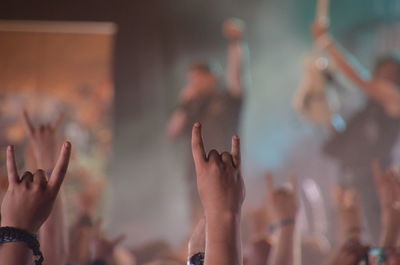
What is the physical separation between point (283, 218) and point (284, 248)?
0.36ft

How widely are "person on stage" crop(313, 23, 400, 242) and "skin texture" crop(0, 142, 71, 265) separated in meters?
3.38

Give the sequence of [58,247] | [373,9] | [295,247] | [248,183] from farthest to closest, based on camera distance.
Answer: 1. [373,9]
2. [248,183]
3. [295,247]
4. [58,247]

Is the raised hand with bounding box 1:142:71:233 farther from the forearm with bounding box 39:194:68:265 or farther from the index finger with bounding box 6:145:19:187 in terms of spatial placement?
the forearm with bounding box 39:194:68:265

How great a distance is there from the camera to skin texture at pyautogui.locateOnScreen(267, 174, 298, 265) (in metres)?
1.60

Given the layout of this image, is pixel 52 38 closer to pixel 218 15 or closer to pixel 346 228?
pixel 218 15

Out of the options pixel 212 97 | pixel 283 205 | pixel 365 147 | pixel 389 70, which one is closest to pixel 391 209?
pixel 283 205

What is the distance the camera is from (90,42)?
14.9 ft

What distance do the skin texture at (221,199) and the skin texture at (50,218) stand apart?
512mm

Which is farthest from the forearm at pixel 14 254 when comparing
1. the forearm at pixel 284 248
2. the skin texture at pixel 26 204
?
the forearm at pixel 284 248

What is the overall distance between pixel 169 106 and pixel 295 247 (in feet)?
9.32

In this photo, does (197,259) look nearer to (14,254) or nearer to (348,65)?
(14,254)

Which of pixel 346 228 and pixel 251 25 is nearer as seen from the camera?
pixel 346 228

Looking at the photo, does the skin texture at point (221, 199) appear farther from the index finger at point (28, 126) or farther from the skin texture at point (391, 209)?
the skin texture at point (391, 209)

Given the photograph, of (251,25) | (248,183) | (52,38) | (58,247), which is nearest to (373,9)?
(251,25)
